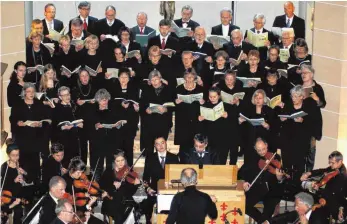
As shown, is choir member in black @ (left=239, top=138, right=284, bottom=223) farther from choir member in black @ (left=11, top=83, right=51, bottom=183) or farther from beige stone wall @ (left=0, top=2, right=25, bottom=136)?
beige stone wall @ (left=0, top=2, right=25, bottom=136)

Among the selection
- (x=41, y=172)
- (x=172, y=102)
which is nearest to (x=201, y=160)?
(x=172, y=102)

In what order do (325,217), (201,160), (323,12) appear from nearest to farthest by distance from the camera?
1. (325,217)
2. (201,160)
3. (323,12)

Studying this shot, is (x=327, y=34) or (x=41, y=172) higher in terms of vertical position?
(x=327, y=34)

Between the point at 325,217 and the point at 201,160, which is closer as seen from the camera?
the point at 325,217

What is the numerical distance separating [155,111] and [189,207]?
9.13 feet

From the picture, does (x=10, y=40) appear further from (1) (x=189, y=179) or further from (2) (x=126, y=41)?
(1) (x=189, y=179)

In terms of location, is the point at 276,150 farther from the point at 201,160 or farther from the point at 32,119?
the point at 32,119

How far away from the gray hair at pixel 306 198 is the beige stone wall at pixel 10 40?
4729mm

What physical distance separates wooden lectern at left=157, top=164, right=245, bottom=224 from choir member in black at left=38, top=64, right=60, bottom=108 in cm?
206

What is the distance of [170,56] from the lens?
1623cm

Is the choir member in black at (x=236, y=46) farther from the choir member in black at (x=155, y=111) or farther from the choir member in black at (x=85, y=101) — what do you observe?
the choir member in black at (x=85, y=101)

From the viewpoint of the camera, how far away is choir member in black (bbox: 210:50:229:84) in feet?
52.2

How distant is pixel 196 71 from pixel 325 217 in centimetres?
346

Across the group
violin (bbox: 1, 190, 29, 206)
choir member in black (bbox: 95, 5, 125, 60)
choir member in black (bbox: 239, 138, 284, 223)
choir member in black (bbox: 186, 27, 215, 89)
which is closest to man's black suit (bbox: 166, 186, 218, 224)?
choir member in black (bbox: 239, 138, 284, 223)
